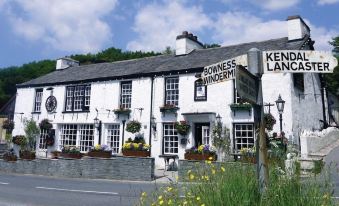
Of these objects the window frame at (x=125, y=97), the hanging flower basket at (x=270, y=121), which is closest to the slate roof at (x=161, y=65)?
the window frame at (x=125, y=97)

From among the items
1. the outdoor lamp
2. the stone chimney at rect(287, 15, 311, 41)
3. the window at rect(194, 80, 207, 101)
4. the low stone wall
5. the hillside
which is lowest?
the low stone wall

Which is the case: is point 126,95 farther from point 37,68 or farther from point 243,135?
point 37,68

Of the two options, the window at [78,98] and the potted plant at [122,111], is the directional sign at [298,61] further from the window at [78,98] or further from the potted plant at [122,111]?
the window at [78,98]

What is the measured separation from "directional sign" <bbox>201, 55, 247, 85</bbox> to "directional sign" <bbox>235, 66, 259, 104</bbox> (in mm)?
346

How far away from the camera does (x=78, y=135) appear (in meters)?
22.5

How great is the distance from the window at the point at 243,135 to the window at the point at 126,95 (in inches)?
295

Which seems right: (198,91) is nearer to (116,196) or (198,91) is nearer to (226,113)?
(226,113)

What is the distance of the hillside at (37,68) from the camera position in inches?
1929

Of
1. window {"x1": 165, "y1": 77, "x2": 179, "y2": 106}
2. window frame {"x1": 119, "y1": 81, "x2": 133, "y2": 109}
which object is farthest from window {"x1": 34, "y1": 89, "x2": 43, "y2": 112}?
window {"x1": 165, "y1": 77, "x2": 179, "y2": 106}

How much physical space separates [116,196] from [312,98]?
15108mm

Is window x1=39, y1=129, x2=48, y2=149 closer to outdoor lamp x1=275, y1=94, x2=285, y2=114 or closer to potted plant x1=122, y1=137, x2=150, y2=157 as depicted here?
potted plant x1=122, y1=137, x2=150, y2=157

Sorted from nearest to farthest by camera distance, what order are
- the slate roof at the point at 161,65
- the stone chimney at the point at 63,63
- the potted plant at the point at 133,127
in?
the slate roof at the point at 161,65, the potted plant at the point at 133,127, the stone chimney at the point at 63,63

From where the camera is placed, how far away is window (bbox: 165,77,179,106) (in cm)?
1938

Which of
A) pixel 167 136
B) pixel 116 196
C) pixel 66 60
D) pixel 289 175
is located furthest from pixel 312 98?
pixel 66 60
